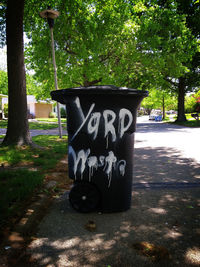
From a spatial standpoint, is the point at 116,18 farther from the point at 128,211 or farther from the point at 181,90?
the point at 128,211

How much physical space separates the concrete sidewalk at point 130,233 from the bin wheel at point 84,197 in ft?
0.32

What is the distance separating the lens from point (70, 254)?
6.78 feet

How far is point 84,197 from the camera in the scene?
2.81 m

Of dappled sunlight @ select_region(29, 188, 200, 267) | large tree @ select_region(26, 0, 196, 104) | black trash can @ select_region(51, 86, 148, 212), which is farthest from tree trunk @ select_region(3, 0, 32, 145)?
large tree @ select_region(26, 0, 196, 104)

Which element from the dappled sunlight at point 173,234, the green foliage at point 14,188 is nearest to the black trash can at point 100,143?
the dappled sunlight at point 173,234

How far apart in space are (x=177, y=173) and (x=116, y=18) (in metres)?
14.7

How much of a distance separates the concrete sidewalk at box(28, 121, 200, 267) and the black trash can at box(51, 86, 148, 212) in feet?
0.88

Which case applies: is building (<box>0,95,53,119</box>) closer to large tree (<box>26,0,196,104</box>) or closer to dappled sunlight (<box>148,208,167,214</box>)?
large tree (<box>26,0,196,104</box>)

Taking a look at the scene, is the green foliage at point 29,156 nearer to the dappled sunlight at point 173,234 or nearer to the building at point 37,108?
the dappled sunlight at point 173,234

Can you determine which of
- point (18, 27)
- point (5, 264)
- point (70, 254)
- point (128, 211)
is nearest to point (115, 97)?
→ point (128, 211)

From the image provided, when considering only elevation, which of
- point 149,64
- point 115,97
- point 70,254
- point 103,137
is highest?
point 149,64

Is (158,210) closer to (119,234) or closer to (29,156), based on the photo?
(119,234)

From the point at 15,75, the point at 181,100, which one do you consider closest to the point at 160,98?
the point at 181,100

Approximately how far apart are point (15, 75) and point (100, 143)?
5215 millimetres
